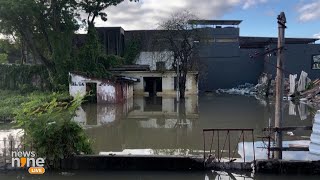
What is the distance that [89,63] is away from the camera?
32.2 meters

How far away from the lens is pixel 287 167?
8242 millimetres

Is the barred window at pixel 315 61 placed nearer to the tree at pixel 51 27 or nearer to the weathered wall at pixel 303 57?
the weathered wall at pixel 303 57

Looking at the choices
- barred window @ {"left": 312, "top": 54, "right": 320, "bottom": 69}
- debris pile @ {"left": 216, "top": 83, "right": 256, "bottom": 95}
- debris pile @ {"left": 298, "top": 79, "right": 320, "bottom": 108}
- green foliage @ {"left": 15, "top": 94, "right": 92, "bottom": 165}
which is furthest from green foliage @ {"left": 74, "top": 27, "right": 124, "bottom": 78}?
barred window @ {"left": 312, "top": 54, "right": 320, "bottom": 69}

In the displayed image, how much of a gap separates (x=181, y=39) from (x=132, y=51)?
14.1 m

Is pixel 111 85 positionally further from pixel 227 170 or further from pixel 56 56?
pixel 227 170

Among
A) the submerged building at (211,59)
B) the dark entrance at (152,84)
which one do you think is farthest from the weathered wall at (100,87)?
the dark entrance at (152,84)

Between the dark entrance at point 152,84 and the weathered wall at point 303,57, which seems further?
the weathered wall at point 303,57

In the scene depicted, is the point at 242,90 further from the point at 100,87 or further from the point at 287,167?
the point at 287,167

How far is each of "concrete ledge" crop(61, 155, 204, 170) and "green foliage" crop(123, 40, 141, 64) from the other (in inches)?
1491

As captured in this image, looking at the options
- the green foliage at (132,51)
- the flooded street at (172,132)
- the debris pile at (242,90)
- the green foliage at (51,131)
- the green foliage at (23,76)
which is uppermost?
the green foliage at (132,51)

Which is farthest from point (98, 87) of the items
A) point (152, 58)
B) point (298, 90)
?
point (298, 90)

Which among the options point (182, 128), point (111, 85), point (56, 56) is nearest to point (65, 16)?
point (56, 56)

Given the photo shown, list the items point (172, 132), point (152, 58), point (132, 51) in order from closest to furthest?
point (172, 132) → point (152, 58) → point (132, 51)

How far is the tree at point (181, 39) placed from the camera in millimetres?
32875
